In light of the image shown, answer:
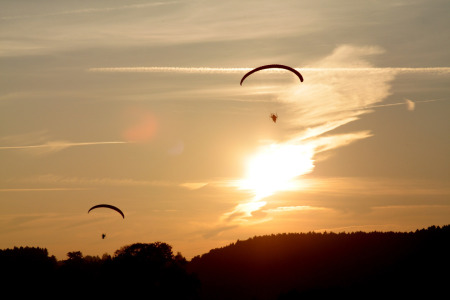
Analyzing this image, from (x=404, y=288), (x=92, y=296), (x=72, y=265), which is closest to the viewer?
(x=92, y=296)

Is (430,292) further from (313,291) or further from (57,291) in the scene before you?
(57,291)

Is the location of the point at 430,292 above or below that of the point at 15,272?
below

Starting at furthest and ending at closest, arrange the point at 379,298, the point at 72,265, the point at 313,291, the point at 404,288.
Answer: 1. the point at 404,288
2. the point at 379,298
3. the point at 72,265
4. the point at 313,291

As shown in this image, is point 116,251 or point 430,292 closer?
point 116,251

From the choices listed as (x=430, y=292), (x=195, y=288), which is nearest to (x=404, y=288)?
(x=430, y=292)

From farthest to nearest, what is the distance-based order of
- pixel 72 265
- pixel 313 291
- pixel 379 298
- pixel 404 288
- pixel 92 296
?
pixel 404 288, pixel 379 298, pixel 72 265, pixel 313 291, pixel 92 296

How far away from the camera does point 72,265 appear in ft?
514

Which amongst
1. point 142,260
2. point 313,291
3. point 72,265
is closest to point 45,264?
Answer: point 72,265

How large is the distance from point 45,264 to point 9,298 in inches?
922

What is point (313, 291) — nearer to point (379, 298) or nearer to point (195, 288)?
point (195, 288)

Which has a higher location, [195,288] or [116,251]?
[116,251]

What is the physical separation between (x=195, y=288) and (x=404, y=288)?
249 ft

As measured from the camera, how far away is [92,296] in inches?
5059

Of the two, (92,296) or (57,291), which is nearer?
(92,296)
